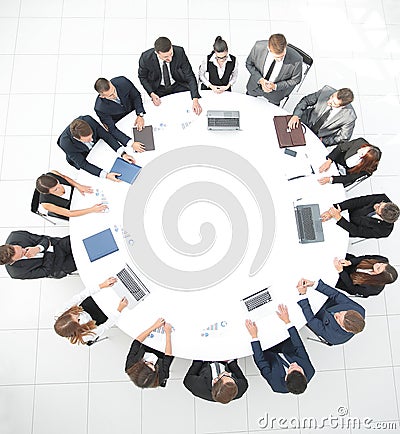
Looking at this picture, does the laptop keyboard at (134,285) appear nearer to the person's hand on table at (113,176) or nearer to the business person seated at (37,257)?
the business person seated at (37,257)

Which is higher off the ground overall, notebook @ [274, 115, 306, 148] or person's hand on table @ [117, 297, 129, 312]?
notebook @ [274, 115, 306, 148]

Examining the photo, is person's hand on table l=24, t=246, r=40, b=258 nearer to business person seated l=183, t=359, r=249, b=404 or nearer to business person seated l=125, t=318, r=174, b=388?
business person seated l=125, t=318, r=174, b=388

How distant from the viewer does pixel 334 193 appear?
434 centimetres

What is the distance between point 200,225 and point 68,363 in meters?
1.89

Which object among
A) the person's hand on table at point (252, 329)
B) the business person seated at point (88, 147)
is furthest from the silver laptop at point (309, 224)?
the business person seated at point (88, 147)

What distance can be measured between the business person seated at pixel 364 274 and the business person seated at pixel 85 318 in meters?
1.90

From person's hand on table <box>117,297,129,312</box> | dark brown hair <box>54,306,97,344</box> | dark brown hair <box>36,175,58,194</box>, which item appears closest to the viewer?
dark brown hair <box>54,306,97,344</box>

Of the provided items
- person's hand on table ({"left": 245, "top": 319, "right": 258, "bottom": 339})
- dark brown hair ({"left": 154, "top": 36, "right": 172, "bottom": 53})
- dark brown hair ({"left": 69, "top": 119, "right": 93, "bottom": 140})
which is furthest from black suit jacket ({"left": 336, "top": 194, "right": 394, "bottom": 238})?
dark brown hair ({"left": 69, "top": 119, "right": 93, "bottom": 140})

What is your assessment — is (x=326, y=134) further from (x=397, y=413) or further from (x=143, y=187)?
(x=397, y=413)

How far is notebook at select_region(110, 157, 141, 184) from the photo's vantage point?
168 inches

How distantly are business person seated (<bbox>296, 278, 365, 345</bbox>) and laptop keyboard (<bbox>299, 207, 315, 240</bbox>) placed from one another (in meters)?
0.39

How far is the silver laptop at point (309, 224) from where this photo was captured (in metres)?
4.21

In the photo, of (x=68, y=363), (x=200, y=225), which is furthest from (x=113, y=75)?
(x=68, y=363)

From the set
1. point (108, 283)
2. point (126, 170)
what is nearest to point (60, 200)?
Result: point (126, 170)
